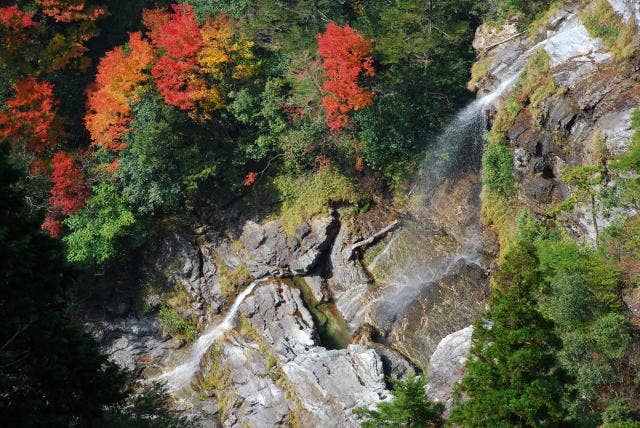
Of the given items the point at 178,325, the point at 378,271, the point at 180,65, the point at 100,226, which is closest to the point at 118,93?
the point at 180,65

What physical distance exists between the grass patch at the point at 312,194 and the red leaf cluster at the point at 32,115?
11.2 m

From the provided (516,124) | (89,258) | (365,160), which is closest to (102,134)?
(89,258)

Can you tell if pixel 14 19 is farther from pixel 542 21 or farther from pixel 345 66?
pixel 542 21

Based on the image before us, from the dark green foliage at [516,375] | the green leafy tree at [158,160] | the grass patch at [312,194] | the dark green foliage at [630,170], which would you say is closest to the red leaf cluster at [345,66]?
the grass patch at [312,194]

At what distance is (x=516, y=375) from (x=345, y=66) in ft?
51.6

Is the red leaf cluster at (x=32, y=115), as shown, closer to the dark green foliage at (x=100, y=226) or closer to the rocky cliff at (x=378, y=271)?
the dark green foliage at (x=100, y=226)

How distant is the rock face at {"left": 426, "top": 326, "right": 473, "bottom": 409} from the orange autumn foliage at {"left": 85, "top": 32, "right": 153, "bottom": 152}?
1705 cm

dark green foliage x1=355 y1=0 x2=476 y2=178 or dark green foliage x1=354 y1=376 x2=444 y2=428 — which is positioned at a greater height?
dark green foliage x1=355 y1=0 x2=476 y2=178

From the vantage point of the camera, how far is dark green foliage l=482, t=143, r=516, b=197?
23.4m

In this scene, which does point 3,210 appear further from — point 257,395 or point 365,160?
point 365,160

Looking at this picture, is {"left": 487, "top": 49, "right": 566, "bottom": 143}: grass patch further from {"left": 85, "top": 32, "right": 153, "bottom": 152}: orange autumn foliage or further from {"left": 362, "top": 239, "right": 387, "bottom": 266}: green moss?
{"left": 85, "top": 32, "right": 153, "bottom": 152}: orange autumn foliage

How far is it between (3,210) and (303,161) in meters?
17.4

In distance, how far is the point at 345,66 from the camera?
24688mm

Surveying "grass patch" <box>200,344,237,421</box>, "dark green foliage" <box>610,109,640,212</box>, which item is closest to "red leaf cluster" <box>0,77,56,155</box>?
"grass patch" <box>200,344,237,421</box>
